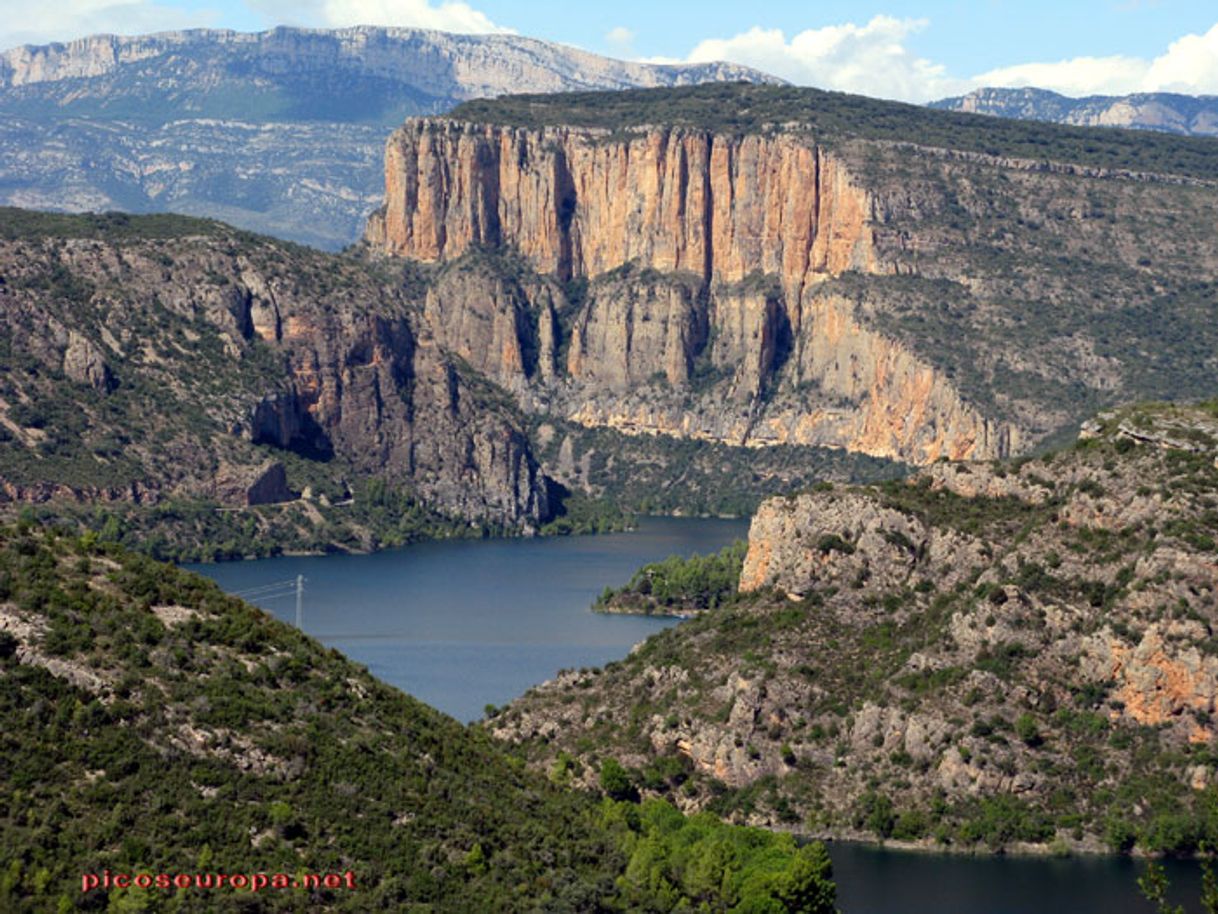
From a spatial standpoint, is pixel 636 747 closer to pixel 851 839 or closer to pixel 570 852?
pixel 851 839

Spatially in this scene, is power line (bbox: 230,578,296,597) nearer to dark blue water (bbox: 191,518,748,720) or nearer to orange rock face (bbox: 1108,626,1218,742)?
dark blue water (bbox: 191,518,748,720)

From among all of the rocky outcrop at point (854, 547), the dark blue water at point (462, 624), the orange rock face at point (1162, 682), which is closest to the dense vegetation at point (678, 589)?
the dark blue water at point (462, 624)

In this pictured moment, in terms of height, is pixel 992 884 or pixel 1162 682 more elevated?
pixel 1162 682

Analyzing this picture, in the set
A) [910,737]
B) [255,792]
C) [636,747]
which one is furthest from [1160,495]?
[255,792]

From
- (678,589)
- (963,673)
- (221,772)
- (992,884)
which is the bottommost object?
(678,589)

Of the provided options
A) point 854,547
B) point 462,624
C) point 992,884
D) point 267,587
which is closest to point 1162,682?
point 992,884

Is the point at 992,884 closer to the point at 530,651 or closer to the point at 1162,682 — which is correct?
the point at 1162,682

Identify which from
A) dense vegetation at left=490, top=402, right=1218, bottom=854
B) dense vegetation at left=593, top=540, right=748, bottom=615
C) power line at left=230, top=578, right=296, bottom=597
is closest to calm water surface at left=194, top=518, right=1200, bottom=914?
power line at left=230, top=578, right=296, bottom=597
